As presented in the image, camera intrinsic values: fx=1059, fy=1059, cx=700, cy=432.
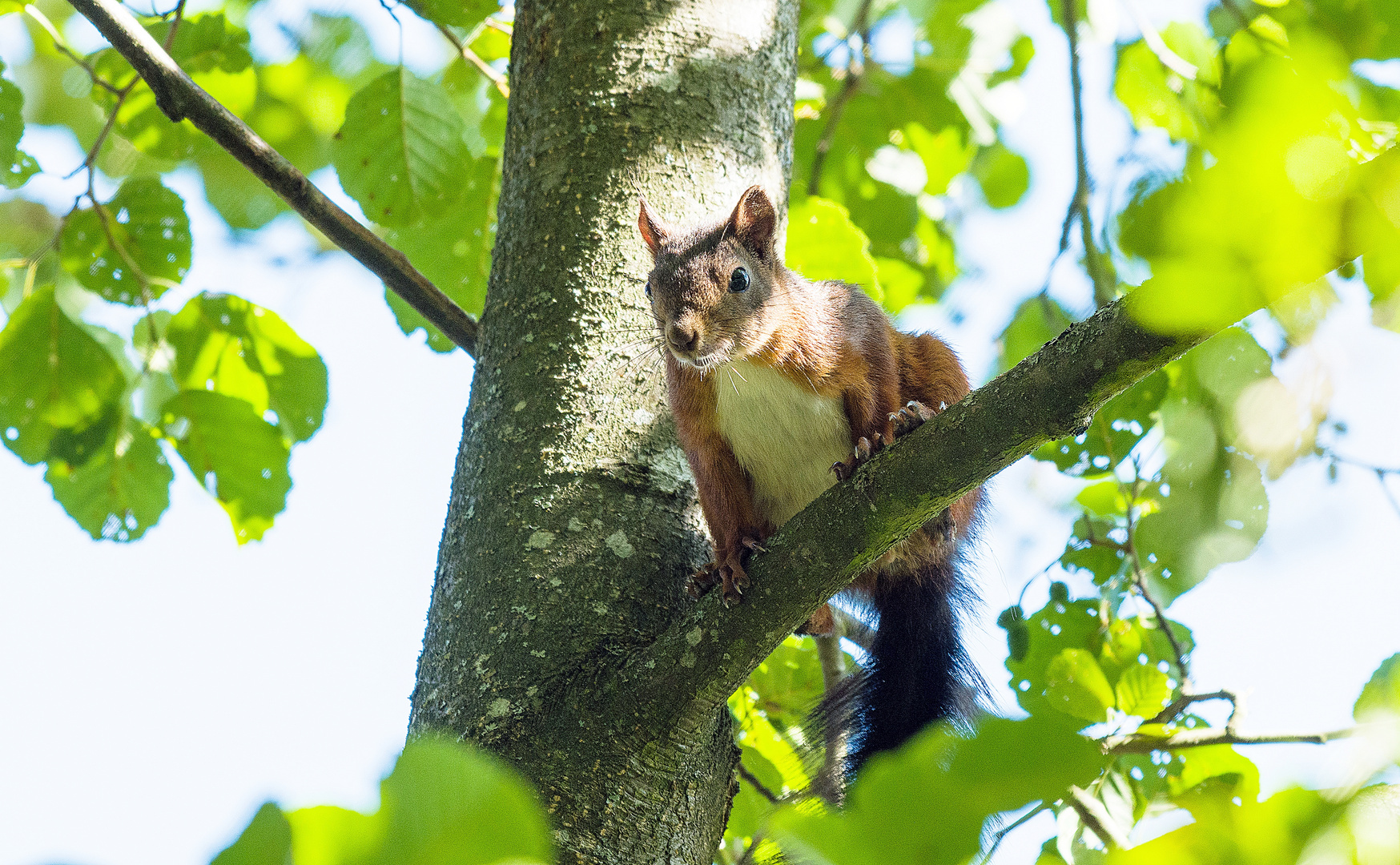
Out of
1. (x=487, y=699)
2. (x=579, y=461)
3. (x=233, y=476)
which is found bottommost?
(x=487, y=699)

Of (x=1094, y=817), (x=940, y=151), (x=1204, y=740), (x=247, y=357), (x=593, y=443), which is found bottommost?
(x=1094, y=817)

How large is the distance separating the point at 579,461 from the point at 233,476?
3.22 feet

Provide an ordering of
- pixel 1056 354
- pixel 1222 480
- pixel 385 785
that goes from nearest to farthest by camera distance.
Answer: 1. pixel 385 785
2. pixel 1056 354
3. pixel 1222 480

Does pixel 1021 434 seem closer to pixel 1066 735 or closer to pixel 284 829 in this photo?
pixel 1066 735

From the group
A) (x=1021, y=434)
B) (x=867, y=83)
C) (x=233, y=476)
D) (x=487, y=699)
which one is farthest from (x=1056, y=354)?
(x=867, y=83)

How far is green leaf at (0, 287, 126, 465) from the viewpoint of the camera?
7.61 feet

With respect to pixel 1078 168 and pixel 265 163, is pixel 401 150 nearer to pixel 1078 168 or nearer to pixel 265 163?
pixel 265 163

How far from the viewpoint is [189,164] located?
3.83m

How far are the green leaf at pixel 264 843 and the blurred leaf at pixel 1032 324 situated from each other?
288cm

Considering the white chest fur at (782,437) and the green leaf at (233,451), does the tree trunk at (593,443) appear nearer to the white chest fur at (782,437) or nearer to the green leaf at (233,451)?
the white chest fur at (782,437)

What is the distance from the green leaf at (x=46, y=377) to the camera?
2318 mm

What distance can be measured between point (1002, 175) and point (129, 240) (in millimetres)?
3046

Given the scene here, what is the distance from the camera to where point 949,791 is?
0.42 metres

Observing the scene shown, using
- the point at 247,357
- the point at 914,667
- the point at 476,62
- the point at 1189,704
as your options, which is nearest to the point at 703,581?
the point at 914,667
